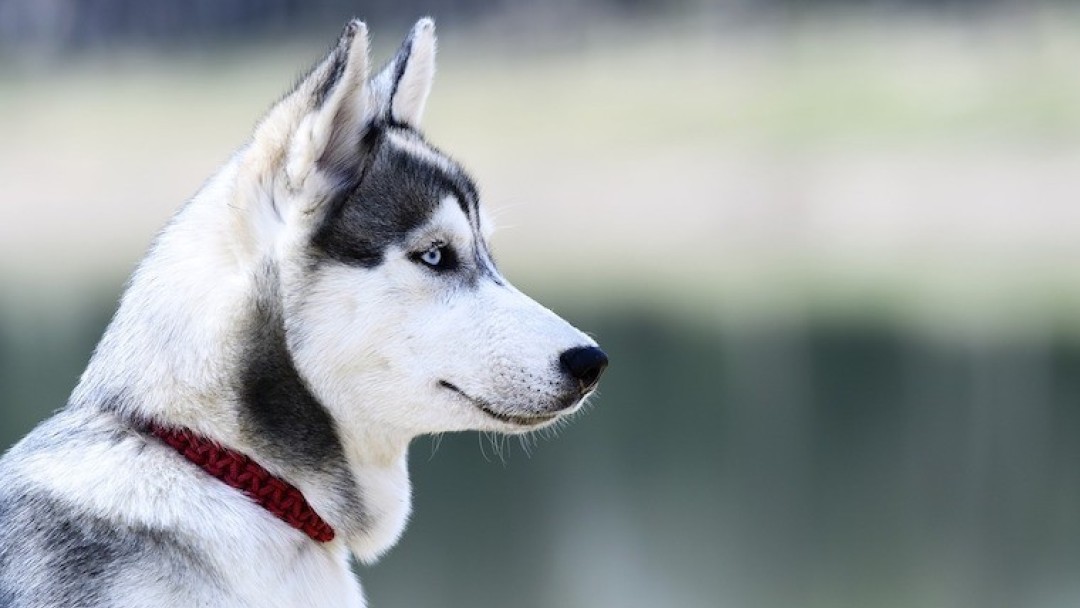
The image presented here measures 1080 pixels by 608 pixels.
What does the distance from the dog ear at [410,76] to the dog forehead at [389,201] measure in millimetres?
178

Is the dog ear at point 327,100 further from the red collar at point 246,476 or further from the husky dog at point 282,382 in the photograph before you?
the red collar at point 246,476

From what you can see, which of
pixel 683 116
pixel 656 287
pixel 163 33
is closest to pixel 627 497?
pixel 656 287

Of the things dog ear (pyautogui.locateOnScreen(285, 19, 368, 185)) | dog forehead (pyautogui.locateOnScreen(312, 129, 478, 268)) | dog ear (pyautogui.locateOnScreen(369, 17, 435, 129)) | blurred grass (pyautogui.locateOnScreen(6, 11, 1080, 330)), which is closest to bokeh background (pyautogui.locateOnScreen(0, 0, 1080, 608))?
blurred grass (pyautogui.locateOnScreen(6, 11, 1080, 330))

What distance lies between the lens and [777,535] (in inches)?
784

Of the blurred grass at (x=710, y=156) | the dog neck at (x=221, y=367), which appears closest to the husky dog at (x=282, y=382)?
the dog neck at (x=221, y=367)

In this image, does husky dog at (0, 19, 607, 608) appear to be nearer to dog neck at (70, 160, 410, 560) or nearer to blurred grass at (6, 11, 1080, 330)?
dog neck at (70, 160, 410, 560)

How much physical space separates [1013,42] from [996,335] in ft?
167

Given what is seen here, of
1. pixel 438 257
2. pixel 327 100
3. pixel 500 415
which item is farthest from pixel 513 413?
pixel 327 100

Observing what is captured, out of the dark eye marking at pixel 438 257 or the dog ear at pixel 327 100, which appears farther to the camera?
the dark eye marking at pixel 438 257

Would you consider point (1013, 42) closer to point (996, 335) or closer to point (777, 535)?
point (996, 335)

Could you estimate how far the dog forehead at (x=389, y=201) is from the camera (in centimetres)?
451

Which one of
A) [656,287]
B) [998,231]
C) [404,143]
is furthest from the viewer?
[998,231]

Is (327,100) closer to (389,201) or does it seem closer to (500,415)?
→ (389,201)

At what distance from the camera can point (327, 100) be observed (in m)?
4.41
